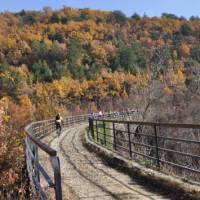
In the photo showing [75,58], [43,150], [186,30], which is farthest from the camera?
[186,30]

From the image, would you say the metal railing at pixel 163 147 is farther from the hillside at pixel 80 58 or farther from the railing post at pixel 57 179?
the hillside at pixel 80 58

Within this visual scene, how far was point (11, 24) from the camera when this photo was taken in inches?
7229

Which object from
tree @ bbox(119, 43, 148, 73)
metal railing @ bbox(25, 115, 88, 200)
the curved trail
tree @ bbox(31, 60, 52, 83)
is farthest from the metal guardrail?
tree @ bbox(31, 60, 52, 83)

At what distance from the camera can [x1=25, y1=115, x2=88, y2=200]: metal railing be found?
5589 millimetres

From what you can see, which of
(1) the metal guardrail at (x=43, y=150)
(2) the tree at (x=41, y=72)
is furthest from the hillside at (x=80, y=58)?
(1) the metal guardrail at (x=43, y=150)

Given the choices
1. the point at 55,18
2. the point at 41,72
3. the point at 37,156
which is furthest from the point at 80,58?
the point at 37,156

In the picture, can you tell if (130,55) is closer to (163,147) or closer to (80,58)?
(80,58)

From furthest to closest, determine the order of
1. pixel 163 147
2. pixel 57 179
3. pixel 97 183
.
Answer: pixel 163 147, pixel 97 183, pixel 57 179

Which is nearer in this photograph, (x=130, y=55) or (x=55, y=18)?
(x=130, y=55)

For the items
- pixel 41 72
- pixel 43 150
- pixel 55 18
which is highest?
pixel 55 18

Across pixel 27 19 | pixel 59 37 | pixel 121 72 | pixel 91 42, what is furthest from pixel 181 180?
pixel 27 19

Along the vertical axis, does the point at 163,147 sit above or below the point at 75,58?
below

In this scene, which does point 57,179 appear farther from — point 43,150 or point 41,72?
point 41,72

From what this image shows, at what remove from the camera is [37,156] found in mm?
8672
